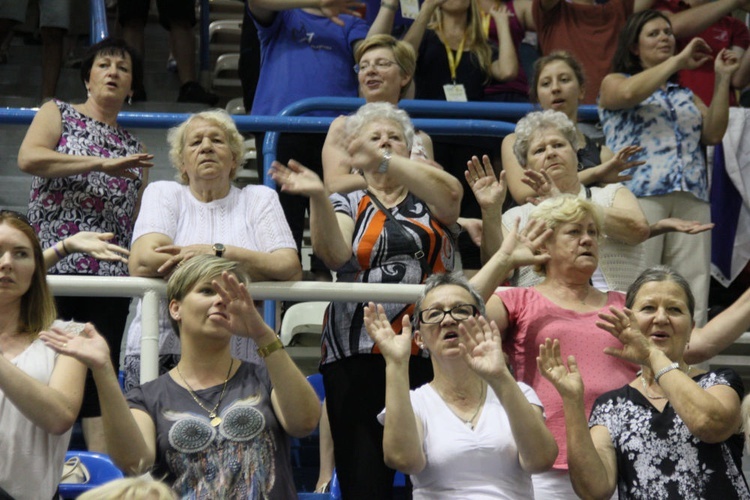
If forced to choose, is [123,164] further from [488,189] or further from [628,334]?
[628,334]

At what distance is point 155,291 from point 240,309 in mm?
604

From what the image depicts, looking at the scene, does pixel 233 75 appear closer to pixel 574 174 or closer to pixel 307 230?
pixel 307 230

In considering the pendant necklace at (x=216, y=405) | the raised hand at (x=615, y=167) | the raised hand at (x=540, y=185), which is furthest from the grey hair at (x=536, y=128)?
the pendant necklace at (x=216, y=405)

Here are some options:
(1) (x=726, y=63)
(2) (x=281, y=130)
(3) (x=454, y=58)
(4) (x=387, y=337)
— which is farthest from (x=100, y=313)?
(1) (x=726, y=63)

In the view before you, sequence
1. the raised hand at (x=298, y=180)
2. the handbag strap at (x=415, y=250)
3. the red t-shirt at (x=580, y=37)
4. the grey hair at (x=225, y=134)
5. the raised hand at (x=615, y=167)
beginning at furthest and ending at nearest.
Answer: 1. the red t-shirt at (x=580, y=37)
2. the raised hand at (x=615, y=167)
3. the grey hair at (x=225, y=134)
4. the handbag strap at (x=415, y=250)
5. the raised hand at (x=298, y=180)

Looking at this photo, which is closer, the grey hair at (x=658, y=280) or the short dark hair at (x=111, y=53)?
the grey hair at (x=658, y=280)

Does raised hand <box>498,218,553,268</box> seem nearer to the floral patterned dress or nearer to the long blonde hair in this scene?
the floral patterned dress

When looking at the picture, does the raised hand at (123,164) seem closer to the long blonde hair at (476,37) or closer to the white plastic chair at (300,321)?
the white plastic chair at (300,321)

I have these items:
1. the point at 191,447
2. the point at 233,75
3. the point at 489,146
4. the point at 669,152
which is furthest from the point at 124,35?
the point at 191,447

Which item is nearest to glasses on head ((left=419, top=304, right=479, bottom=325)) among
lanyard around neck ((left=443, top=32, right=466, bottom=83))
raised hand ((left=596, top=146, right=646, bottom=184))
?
raised hand ((left=596, top=146, right=646, bottom=184))

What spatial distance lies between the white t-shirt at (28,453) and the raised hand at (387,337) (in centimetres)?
86

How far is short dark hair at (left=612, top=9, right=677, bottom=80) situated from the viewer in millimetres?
6125

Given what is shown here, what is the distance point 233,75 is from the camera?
8.60 meters

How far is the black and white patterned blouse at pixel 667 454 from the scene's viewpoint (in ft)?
12.5
